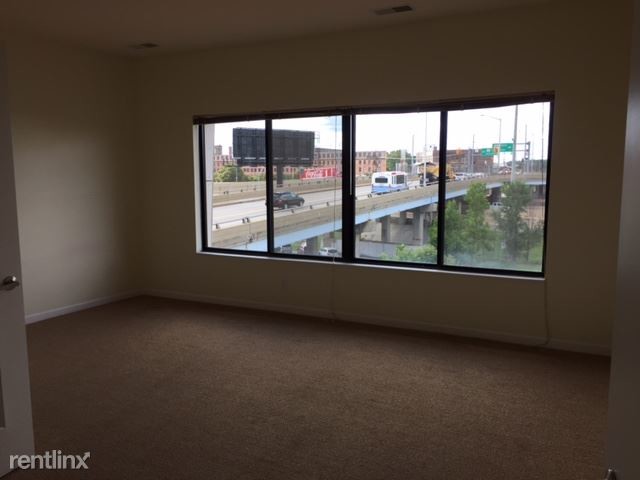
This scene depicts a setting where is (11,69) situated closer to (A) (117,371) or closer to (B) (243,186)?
(B) (243,186)

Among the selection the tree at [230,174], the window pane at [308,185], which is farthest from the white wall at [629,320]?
the tree at [230,174]

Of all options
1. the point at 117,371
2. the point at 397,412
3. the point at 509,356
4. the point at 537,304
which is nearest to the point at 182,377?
the point at 117,371

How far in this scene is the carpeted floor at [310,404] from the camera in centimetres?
264

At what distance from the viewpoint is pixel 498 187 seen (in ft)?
14.7

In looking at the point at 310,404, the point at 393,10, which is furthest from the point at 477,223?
the point at 310,404

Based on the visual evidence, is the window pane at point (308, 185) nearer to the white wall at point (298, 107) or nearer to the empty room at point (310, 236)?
the empty room at point (310, 236)

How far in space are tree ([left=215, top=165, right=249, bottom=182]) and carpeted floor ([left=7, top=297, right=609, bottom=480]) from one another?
67.6 inches

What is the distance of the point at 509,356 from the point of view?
13.6 feet

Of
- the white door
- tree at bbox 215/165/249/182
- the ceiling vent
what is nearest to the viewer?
the white door

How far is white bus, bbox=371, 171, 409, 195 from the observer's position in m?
4.89

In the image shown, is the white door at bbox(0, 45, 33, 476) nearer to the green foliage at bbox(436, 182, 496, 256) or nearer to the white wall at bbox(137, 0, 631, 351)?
the white wall at bbox(137, 0, 631, 351)

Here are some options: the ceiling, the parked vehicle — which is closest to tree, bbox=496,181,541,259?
the parked vehicle

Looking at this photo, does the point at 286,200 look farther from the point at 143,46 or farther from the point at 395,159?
the point at 143,46

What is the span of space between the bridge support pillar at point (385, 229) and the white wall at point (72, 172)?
119 inches
